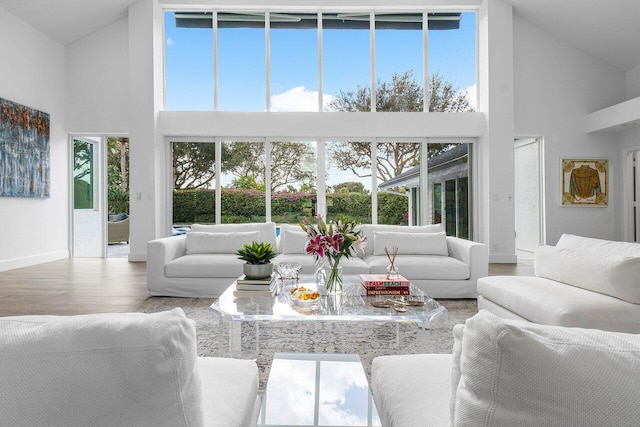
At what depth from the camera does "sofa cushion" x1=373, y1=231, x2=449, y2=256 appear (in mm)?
4270

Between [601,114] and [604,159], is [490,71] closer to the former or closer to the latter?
[601,114]

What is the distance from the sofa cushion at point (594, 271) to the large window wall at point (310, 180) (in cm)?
413

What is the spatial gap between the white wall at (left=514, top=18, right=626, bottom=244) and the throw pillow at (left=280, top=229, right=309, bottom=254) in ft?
15.7

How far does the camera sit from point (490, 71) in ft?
21.7

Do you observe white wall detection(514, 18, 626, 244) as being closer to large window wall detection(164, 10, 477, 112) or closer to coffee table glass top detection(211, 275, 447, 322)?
large window wall detection(164, 10, 477, 112)

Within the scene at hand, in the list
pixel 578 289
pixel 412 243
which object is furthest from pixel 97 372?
pixel 412 243

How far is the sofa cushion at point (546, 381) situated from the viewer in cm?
61

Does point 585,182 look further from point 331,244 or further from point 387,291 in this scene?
point 331,244

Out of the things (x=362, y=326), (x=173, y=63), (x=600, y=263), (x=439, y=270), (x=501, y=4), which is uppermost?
(x=501, y=4)

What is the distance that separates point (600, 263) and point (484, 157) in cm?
465

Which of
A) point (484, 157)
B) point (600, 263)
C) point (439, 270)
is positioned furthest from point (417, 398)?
point (484, 157)

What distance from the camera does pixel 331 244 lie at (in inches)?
108

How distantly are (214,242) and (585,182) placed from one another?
6.46 metres

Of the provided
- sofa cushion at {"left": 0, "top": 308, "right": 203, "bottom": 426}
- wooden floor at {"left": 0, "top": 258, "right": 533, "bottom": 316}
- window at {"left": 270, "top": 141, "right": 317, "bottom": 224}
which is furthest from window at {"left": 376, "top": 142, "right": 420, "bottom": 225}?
sofa cushion at {"left": 0, "top": 308, "right": 203, "bottom": 426}
